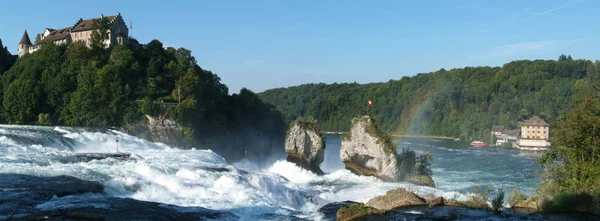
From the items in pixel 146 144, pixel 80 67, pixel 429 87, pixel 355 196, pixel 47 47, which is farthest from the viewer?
pixel 429 87

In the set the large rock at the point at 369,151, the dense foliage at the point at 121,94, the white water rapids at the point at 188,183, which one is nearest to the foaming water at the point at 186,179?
the white water rapids at the point at 188,183

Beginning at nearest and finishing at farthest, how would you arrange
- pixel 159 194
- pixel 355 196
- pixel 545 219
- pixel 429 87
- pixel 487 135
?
pixel 545 219, pixel 159 194, pixel 355 196, pixel 487 135, pixel 429 87

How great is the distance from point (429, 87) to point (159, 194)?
4387 inches

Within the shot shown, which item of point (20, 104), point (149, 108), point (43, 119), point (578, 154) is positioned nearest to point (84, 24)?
point (20, 104)

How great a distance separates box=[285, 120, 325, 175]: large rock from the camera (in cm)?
3725

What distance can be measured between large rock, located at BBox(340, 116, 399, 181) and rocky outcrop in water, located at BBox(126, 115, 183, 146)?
17.2 m

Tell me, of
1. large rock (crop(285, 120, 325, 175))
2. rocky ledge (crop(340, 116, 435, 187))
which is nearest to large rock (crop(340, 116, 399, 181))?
rocky ledge (crop(340, 116, 435, 187))

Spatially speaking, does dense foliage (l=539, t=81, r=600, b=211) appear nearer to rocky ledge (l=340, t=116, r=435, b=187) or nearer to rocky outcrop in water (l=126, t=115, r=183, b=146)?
rocky ledge (l=340, t=116, r=435, b=187)

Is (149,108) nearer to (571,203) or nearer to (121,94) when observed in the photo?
(121,94)

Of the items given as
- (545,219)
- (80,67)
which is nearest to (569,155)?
(545,219)

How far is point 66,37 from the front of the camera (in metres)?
68.6

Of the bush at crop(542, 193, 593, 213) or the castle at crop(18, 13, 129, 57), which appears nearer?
the bush at crop(542, 193, 593, 213)

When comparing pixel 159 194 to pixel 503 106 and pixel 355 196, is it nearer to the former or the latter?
pixel 355 196

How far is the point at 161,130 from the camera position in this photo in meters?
46.2
